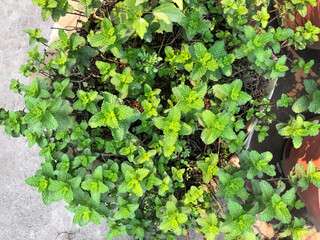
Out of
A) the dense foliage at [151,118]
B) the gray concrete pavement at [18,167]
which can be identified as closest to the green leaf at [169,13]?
the dense foliage at [151,118]

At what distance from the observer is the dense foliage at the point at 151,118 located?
3.37 feet

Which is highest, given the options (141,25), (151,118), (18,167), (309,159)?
(141,25)

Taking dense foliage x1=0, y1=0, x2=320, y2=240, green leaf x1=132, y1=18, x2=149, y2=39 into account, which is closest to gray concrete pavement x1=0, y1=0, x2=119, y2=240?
dense foliage x1=0, y1=0, x2=320, y2=240

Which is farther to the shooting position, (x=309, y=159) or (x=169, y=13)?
(x=309, y=159)

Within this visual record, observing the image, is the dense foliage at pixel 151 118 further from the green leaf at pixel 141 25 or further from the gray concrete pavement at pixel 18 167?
the gray concrete pavement at pixel 18 167

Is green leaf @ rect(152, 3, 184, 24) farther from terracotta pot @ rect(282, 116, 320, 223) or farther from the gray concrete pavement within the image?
the gray concrete pavement

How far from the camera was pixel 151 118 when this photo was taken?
1165 millimetres

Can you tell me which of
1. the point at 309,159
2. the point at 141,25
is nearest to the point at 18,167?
the point at 141,25

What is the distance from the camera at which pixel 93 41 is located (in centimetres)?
104

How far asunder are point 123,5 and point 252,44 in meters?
0.51

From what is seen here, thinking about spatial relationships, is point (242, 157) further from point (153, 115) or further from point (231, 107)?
point (153, 115)

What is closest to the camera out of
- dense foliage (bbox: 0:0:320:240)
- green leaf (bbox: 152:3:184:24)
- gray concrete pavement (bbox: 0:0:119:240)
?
green leaf (bbox: 152:3:184:24)

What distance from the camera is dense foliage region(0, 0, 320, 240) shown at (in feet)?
3.37

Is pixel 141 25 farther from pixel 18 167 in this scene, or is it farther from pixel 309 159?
pixel 18 167
